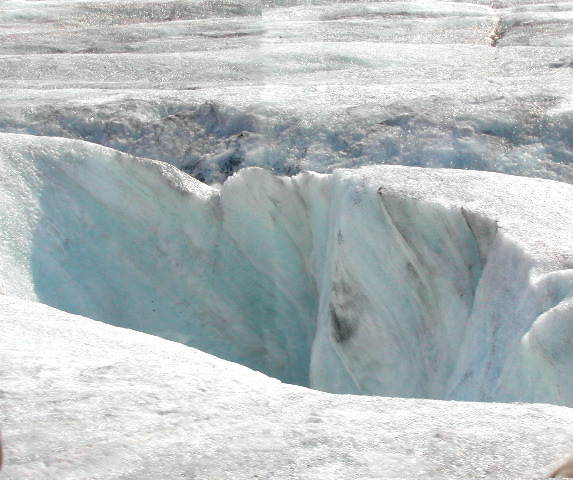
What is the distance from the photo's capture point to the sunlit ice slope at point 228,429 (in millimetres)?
1398

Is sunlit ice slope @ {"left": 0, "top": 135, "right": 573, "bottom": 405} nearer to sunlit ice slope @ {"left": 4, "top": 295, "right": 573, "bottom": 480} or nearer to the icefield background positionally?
the icefield background

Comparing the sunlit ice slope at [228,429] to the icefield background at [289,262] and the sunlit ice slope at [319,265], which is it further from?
the sunlit ice slope at [319,265]

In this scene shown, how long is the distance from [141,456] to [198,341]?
185 cm

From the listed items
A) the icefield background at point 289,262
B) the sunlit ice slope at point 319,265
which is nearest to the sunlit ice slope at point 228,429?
the icefield background at point 289,262

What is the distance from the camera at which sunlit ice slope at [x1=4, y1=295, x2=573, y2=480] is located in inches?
55.1

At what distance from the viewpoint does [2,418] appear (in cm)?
149

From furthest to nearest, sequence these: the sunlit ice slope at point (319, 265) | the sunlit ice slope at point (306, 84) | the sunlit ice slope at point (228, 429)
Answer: the sunlit ice slope at point (306, 84) → the sunlit ice slope at point (319, 265) → the sunlit ice slope at point (228, 429)

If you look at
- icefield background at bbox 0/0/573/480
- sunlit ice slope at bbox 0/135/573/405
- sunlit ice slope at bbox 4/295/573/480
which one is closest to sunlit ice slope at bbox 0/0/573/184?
icefield background at bbox 0/0/573/480

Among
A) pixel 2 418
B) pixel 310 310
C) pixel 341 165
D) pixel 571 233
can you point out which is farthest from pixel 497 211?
pixel 2 418

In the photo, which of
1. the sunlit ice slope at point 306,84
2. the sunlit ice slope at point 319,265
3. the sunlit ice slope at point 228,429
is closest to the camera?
the sunlit ice slope at point 228,429

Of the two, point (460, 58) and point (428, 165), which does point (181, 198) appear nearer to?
point (428, 165)

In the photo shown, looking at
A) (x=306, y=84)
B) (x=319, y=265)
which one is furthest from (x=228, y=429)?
(x=306, y=84)

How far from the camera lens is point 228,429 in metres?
→ 1.52

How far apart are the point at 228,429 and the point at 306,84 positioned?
362 centimetres
